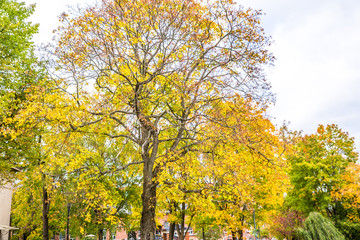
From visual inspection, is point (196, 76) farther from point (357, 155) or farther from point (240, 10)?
point (357, 155)

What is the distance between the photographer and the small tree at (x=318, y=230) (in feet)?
63.5

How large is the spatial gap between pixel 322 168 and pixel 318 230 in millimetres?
6633

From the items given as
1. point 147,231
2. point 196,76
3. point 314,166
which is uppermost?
point 196,76

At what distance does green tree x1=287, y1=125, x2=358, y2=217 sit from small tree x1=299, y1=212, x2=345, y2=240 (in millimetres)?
3587

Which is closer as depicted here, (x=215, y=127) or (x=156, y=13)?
(x=156, y=13)

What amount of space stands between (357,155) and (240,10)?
2031cm

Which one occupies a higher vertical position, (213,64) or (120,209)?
(213,64)

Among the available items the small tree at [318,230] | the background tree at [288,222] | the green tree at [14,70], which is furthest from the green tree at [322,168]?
the green tree at [14,70]

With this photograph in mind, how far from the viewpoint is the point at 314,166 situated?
2391cm

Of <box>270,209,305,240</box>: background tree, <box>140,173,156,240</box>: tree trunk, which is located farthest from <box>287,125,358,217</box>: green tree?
<box>140,173,156,240</box>: tree trunk

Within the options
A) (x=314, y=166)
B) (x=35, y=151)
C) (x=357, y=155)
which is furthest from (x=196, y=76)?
(x=357, y=155)

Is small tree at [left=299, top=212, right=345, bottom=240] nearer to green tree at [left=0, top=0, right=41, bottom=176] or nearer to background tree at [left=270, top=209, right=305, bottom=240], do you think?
background tree at [left=270, top=209, right=305, bottom=240]

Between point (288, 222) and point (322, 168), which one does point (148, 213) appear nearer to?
point (322, 168)

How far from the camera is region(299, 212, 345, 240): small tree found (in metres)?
19.3
